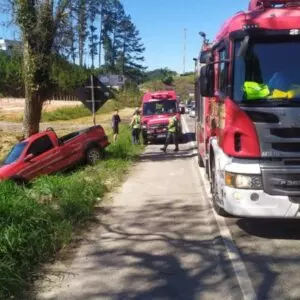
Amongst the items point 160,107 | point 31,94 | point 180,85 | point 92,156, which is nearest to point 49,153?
point 92,156

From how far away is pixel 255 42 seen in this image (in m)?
6.84

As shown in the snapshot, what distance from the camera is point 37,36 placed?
655 inches

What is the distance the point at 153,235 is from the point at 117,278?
73.0 inches

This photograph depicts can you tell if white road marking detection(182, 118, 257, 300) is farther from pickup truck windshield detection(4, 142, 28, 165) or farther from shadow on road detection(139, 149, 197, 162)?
shadow on road detection(139, 149, 197, 162)

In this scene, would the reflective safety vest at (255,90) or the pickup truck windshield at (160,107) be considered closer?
the reflective safety vest at (255,90)

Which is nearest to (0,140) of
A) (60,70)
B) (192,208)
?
(60,70)

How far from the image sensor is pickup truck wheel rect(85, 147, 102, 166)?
1741cm

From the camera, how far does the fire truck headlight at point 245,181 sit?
21.9ft

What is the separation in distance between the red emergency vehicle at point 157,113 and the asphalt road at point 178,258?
15.5 metres

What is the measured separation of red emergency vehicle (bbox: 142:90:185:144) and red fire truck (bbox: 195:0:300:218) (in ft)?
60.7

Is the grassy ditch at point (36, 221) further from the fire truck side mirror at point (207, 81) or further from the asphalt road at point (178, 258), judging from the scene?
the fire truck side mirror at point (207, 81)

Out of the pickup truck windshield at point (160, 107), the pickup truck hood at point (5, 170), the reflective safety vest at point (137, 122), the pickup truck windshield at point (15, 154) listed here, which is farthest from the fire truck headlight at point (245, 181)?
the pickup truck windshield at point (160, 107)

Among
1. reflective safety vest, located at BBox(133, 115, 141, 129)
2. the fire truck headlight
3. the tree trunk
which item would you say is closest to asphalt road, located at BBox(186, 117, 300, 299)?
the fire truck headlight

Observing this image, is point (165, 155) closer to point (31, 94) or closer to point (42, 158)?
point (31, 94)
